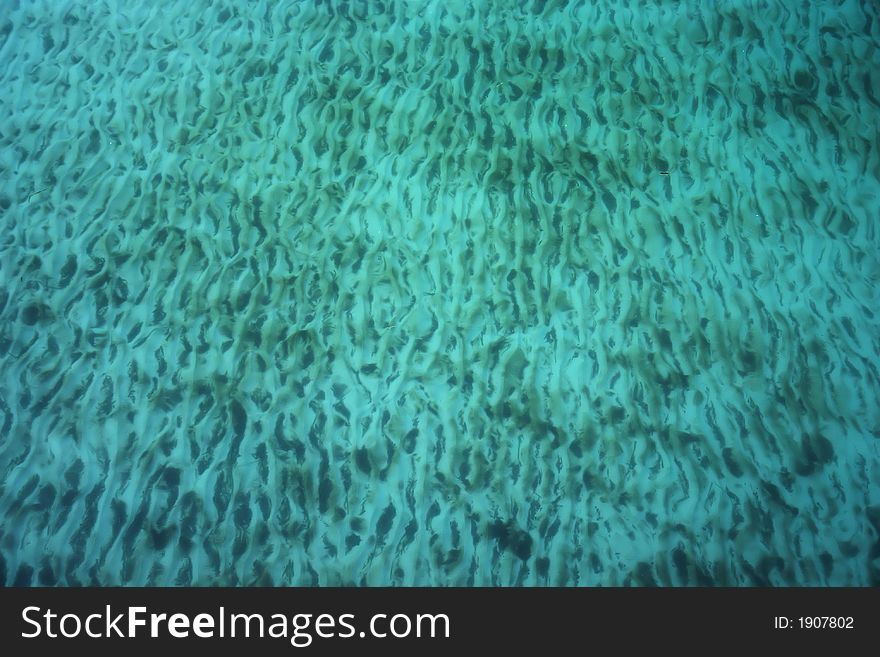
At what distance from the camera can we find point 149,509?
952mm

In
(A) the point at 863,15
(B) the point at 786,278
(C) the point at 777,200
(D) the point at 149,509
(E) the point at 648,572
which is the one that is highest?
(A) the point at 863,15

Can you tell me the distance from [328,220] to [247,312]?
0.68 feet

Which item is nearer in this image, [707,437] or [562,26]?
[707,437]

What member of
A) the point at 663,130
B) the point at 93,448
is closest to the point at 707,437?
the point at 663,130

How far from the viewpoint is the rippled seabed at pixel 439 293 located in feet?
3.06

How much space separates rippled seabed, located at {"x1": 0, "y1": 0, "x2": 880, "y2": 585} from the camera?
3.06ft

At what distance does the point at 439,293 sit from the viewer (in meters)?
1.05
